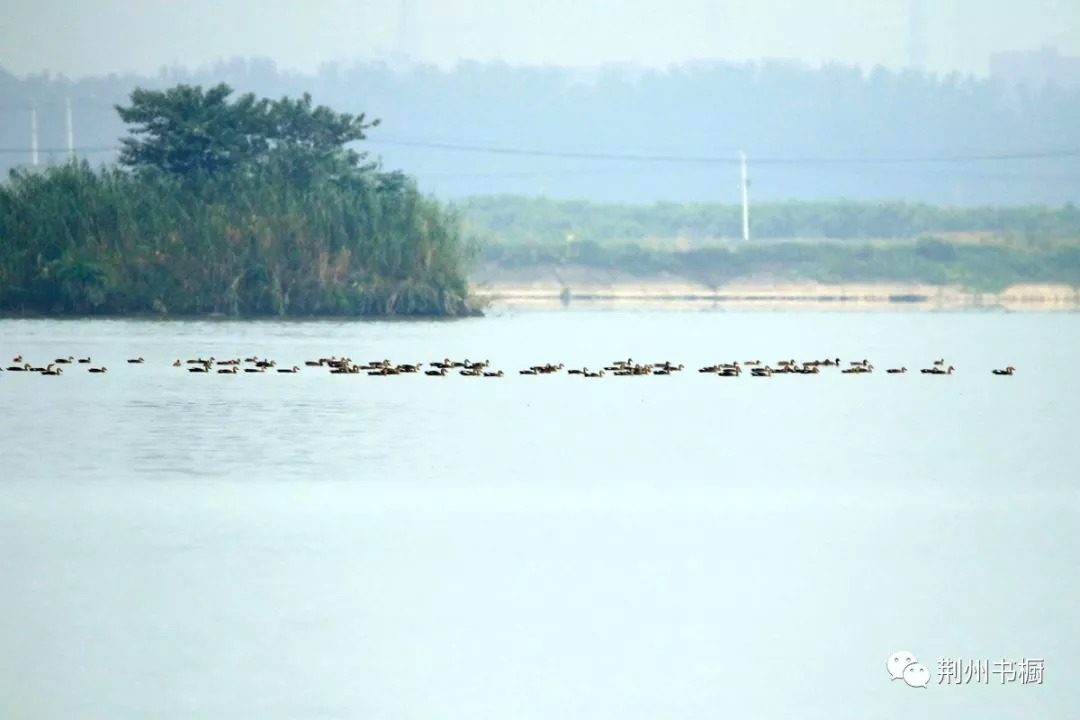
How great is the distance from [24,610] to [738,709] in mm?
3308

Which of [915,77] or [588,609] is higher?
[915,77]

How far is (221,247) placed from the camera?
35219 mm

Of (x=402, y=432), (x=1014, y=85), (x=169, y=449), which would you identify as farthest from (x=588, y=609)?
(x=1014, y=85)

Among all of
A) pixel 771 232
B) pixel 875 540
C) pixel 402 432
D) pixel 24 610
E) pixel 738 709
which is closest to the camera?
pixel 738 709

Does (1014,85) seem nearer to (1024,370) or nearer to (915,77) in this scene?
(915,77)

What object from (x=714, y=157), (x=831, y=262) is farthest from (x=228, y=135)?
(x=714, y=157)

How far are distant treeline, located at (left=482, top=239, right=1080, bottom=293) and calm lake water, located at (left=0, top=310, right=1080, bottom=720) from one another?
48.1 m

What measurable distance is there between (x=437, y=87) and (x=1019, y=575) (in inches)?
4850

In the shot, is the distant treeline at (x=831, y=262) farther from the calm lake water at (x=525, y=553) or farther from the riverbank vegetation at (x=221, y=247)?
the calm lake water at (x=525, y=553)

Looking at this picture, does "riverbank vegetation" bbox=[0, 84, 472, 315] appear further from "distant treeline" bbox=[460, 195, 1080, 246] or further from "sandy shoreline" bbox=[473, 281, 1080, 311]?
"distant treeline" bbox=[460, 195, 1080, 246]

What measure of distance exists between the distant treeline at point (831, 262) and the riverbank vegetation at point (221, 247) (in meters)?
32.0

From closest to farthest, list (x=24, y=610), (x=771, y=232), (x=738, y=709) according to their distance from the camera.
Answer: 1. (x=738, y=709)
2. (x=24, y=610)
3. (x=771, y=232)

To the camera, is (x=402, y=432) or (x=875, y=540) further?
(x=402, y=432)

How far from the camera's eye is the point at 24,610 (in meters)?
8.62
